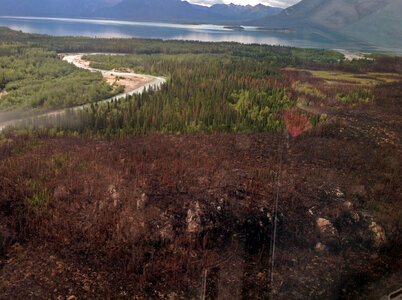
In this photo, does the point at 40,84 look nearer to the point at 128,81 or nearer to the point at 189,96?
the point at 128,81

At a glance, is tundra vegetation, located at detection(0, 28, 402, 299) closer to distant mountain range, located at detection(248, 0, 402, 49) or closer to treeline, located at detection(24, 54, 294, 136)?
treeline, located at detection(24, 54, 294, 136)

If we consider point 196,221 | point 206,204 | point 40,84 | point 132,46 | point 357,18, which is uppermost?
point 357,18

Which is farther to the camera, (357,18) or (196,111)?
(357,18)

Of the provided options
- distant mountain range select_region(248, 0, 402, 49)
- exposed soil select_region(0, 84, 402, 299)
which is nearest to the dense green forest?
distant mountain range select_region(248, 0, 402, 49)

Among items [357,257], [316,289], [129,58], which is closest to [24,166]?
[316,289]

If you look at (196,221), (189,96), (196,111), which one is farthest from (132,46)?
(196,221)

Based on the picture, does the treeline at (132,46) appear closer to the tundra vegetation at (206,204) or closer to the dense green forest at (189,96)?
the dense green forest at (189,96)

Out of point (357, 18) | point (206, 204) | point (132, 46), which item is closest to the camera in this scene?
point (206, 204)

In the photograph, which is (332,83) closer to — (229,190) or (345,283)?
(229,190)
